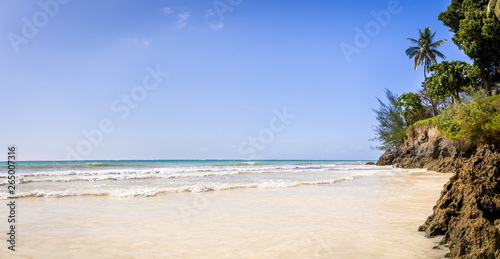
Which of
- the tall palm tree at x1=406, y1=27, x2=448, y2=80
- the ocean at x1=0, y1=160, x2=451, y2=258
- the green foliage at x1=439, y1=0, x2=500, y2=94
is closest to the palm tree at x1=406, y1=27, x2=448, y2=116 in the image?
the tall palm tree at x1=406, y1=27, x2=448, y2=80

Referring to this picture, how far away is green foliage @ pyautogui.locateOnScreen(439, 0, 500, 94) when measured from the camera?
73.5 feet

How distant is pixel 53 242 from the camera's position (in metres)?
4.70

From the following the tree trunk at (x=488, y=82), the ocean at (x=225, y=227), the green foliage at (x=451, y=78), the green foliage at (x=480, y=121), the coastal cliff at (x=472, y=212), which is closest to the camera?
the coastal cliff at (x=472, y=212)

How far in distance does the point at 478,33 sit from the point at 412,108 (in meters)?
20.0

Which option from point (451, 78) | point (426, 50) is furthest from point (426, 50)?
point (451, 78)

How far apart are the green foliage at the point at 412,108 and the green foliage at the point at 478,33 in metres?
13.4

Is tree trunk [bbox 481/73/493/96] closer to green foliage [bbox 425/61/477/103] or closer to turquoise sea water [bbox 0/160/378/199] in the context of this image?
green foliage [bbox 425/61/477/103]

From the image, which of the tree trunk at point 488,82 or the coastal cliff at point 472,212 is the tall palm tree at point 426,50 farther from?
the coastal cliff at point 472,212

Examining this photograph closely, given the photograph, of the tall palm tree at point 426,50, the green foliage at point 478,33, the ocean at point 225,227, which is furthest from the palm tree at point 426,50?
the ocean at point 225,227

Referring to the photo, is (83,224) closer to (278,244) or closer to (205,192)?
(278,244)

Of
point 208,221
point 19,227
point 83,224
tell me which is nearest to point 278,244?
point 208,221

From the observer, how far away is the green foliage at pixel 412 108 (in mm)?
41763

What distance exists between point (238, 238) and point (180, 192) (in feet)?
21.2

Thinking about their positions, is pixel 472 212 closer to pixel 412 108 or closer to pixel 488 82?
pixel 488 82
